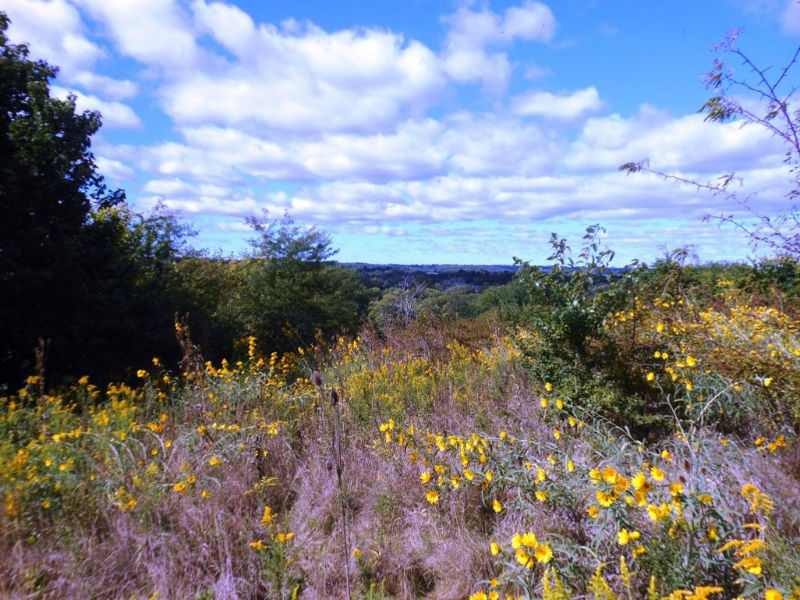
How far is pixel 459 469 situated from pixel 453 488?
0.38 ft

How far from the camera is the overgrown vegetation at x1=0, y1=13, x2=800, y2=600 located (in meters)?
2.05

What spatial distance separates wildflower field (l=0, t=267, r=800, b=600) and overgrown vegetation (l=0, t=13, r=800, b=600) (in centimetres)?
1

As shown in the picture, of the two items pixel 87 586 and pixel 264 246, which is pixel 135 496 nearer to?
pixel 87 586

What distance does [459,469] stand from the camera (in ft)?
→ 9.44

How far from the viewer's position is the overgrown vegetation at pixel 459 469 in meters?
2.05

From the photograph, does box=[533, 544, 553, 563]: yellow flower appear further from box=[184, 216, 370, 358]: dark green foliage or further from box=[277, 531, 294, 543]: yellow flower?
box=[184, 216, 370, 358]: dark green foliage

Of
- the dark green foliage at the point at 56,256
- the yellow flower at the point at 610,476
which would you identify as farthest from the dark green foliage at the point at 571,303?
the dark green foliage at the point at 56,256

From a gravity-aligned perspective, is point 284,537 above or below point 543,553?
below

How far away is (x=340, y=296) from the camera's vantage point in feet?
36.8

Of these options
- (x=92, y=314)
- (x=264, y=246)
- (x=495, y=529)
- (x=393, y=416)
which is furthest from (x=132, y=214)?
(x=495, y=529)

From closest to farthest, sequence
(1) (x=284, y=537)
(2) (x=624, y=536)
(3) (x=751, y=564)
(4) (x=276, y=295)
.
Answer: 1. (3) (x=751, y=564)
2. (2) (x=624, y=536)
3. (1) (x=284, y=537)
4. (4) (x=276, y=295)

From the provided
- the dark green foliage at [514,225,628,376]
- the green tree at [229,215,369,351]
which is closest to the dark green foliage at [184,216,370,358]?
the green tree at [229,215,369,351]

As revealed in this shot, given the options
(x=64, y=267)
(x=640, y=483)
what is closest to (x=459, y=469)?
(x=640, y=483)

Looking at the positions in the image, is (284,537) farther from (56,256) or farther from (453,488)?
(56,256)
